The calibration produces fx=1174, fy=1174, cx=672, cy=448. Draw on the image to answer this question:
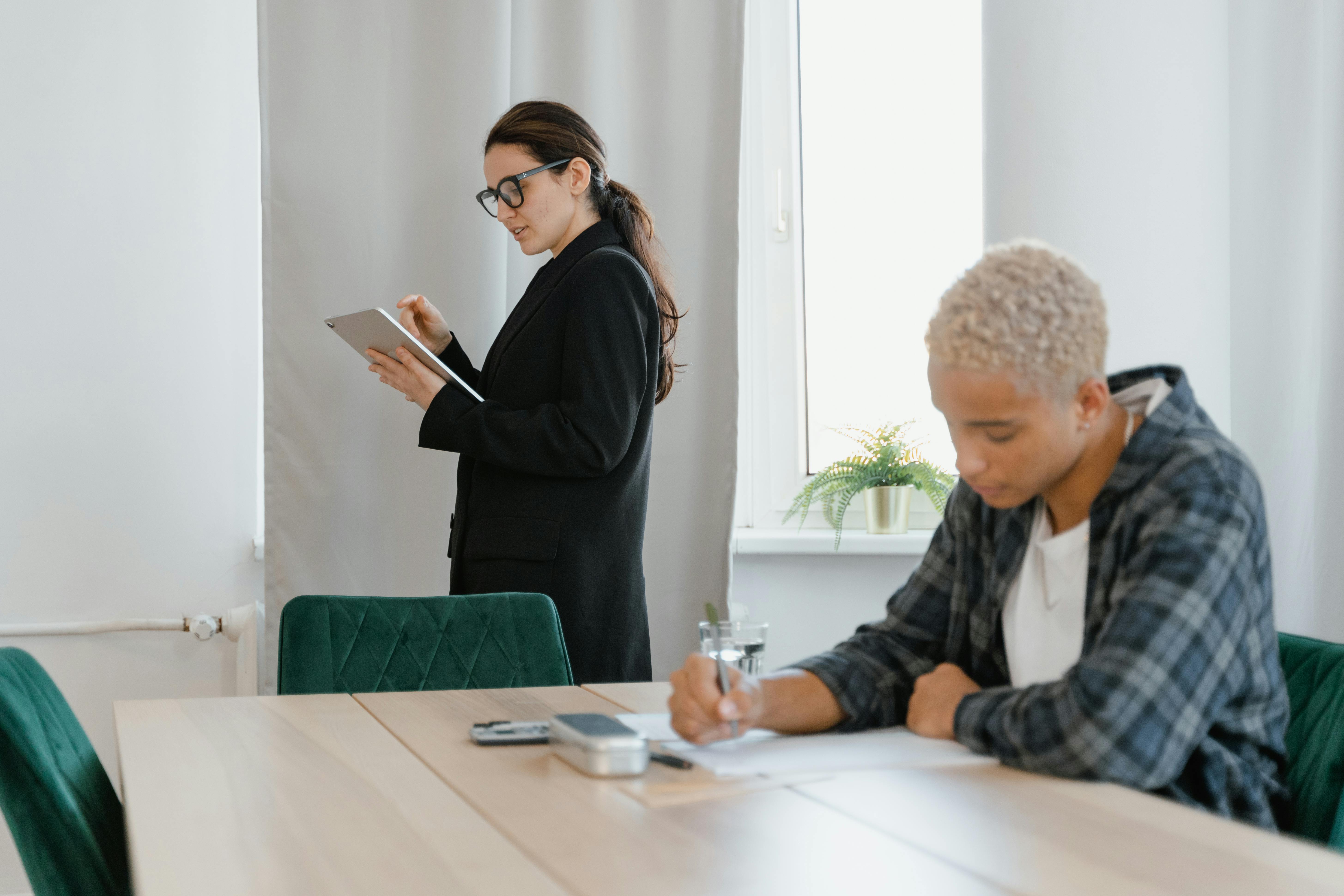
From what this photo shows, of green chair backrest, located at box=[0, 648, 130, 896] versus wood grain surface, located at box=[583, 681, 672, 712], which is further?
wood grain surface, located at box=[583, 681, 672, 712]

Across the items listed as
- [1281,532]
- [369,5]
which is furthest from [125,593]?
[1281,532]

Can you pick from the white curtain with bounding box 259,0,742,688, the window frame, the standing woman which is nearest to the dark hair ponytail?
the standing woman

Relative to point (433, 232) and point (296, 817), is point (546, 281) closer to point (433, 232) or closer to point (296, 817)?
point (433, 232)

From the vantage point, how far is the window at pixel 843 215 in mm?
3104

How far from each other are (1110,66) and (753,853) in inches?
74.0

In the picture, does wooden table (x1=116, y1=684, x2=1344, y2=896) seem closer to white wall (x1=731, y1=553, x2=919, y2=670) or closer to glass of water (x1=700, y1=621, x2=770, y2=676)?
glass of water (x1=700, y1=621, x2=770, y2=676)

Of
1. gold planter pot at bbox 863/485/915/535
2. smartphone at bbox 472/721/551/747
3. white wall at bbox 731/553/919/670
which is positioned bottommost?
white wall at bbox 731/553/919/670

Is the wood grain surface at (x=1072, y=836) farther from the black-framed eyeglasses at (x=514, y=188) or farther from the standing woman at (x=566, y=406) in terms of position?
the black-framed eyeglasses at (x=514, y=188)

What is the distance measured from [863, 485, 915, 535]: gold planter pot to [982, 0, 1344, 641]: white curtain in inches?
33.1

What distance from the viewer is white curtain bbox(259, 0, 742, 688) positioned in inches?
103

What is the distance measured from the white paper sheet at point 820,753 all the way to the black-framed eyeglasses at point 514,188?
1209 mm

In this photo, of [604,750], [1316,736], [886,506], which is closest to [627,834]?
[604,750]

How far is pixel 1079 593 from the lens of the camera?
43.2 inches

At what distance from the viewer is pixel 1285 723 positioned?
1.05 m
